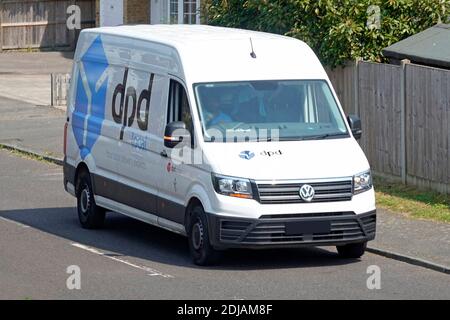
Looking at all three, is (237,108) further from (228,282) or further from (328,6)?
(328,6)

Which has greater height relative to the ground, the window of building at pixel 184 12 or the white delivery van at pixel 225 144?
the window of building at pixel 184 12

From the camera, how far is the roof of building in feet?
60.8

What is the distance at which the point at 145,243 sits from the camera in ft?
49.9

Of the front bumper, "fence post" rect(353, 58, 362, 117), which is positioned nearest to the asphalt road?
the front bumper

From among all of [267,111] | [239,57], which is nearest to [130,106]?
[239,57]

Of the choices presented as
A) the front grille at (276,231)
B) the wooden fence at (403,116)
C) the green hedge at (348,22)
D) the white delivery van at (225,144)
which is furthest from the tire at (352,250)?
the green hedge at (348,22)

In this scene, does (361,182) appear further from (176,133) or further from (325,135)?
(176,133)

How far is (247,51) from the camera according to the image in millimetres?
14383

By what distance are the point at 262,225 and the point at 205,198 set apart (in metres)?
0.68

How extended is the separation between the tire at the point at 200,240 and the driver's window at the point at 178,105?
1.00 meters

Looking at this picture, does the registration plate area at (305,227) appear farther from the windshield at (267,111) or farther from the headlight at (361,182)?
the windshield at (267,111)

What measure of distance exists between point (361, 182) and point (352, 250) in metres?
0.85

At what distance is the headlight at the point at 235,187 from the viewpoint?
13219 mm

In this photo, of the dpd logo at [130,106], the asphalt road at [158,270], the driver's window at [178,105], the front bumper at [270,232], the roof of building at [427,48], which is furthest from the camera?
the roof of building at [427,48]
